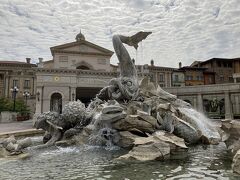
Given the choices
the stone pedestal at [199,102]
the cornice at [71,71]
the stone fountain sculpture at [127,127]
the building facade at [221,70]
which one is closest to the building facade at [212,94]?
the stone pedestal at [199,102]

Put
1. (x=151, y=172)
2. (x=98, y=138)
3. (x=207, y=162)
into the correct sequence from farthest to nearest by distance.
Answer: (x=98, y=138)
(x=207, y=162)
(x=151, y=172)

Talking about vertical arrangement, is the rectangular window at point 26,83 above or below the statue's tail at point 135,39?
above

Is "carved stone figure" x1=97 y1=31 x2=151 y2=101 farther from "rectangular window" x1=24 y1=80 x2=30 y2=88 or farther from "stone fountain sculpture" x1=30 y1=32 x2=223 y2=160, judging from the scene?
"rectangular window" x1=24 y1=80 x2=30 y2=88

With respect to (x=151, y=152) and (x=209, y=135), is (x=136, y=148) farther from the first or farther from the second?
(x=209, y=135)

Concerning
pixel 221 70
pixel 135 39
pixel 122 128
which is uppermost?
pixel 221 70

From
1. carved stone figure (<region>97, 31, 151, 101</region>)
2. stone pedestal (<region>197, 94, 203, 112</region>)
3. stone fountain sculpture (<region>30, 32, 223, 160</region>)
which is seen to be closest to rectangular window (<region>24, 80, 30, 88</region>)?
stone pedestal (<region>197, 94, 203, 112</region>)

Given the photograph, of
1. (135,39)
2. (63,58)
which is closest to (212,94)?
(135,39)

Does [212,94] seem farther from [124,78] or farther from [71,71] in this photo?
[124,78]

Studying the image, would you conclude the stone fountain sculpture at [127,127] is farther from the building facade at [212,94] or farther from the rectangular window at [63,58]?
the rectangular window at [63,58]

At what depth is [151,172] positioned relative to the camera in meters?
4.85

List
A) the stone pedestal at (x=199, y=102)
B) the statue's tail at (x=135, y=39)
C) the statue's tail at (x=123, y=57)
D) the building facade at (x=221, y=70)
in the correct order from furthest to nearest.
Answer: the building facade at (x=221, y=70), the stone pedestal at (x=199, y=102), the statue's tail at (x=135, y=39), the statue's tail at (x=123, y=57)

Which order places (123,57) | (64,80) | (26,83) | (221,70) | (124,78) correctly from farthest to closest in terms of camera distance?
1. (221,70)
2. (26,83)
3. (64,80)
4. (123,57)
5. (124,78)

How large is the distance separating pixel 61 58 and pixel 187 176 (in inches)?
1432

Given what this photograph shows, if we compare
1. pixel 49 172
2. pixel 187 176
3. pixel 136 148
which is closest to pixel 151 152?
pixel 136 148
